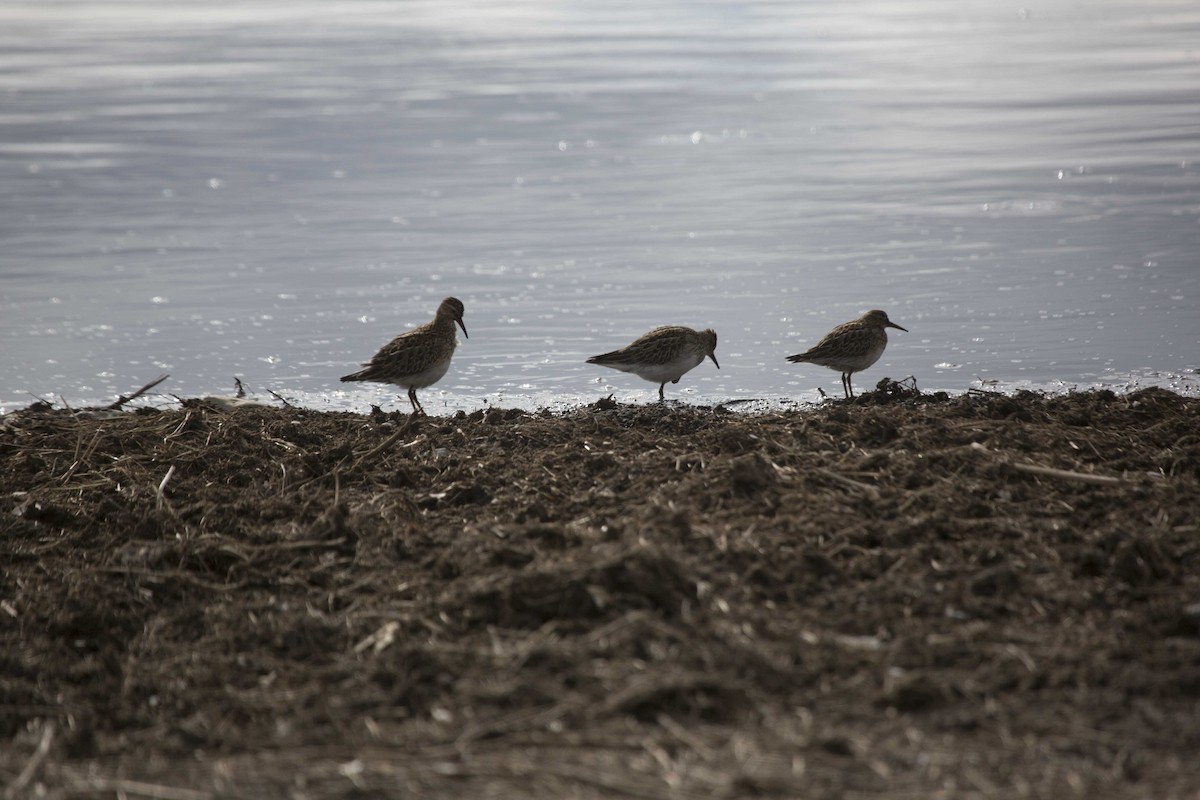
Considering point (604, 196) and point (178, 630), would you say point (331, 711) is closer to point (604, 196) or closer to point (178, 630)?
point (178, 630)

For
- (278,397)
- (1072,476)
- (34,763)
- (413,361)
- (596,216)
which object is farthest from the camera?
(596,216)

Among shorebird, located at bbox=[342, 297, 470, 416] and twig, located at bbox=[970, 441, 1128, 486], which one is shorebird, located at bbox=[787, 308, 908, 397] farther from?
twig, located at bbox=[970, 441, 1128, 486]

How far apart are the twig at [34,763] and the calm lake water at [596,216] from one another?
5.89 m

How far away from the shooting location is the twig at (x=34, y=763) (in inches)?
187

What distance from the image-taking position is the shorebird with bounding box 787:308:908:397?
1060cm

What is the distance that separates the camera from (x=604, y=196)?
19.0 meters

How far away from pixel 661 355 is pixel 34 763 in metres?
6.42

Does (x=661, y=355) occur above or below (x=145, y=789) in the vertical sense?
above

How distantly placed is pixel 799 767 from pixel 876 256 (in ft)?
37.0

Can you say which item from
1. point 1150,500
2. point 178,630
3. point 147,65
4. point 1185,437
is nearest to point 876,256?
point 1185,437

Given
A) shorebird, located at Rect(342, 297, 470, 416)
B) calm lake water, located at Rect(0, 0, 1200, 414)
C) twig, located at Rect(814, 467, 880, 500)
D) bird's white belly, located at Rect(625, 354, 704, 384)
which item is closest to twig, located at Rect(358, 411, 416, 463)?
shorebird, located at Rect(342, 297, 470, 416)

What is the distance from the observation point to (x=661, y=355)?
10.7 meters

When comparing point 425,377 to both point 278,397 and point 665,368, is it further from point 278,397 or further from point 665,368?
point 665,368

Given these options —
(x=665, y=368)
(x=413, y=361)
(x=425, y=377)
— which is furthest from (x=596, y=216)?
(x=413, y=361)
